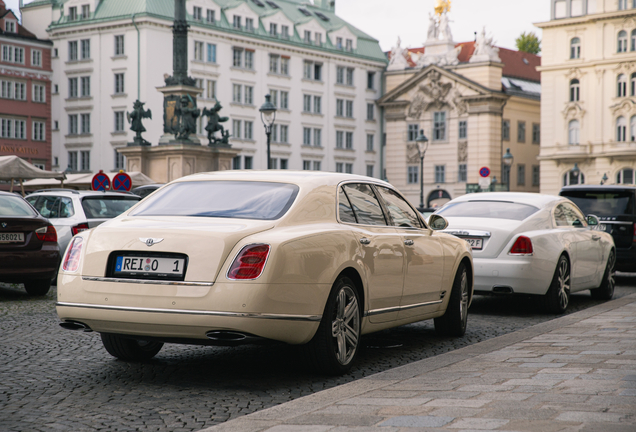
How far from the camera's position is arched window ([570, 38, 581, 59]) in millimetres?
73688

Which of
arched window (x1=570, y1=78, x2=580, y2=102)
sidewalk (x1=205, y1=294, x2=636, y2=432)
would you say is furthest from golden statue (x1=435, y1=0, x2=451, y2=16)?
sidewalk (x1=205, y1=294, x2=636, y2=432)

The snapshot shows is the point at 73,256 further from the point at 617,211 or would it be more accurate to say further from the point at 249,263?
the point at 617,211

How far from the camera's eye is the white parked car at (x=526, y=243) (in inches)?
449

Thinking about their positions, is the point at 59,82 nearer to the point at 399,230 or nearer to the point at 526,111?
the point at 526,111

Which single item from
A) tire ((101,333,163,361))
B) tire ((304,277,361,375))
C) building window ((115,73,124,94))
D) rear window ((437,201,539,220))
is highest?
building window ((115,73,124,94))

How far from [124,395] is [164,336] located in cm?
47

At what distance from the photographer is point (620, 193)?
56.4 ft

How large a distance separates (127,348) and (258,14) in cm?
6969

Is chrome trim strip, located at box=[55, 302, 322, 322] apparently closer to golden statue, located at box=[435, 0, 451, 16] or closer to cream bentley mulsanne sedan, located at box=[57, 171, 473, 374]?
cream bentley mulsanne sedan, located at box=[57, 171, 473, 374]

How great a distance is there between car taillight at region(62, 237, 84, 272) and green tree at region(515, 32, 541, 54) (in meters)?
95.5

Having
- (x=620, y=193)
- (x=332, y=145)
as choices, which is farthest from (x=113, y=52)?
(x=620, y=193)

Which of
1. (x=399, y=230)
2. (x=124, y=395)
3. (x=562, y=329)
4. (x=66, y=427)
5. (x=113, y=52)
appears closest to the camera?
(x=66, y=427)

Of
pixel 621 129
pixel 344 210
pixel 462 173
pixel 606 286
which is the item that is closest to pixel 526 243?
pixel 606 286

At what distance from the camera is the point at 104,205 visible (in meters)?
16.3
